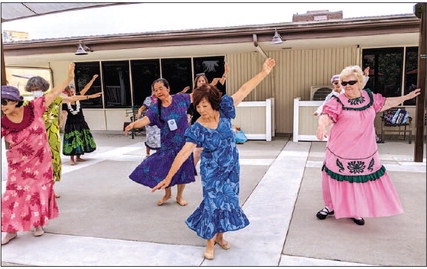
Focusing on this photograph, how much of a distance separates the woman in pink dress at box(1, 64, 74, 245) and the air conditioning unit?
24.6 feet

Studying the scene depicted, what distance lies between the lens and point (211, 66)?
1088 centimetres

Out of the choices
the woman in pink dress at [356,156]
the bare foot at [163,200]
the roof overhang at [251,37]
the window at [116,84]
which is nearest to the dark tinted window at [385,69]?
the roof overhang at [251,37]

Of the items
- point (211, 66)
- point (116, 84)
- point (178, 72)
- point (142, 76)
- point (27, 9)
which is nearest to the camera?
point (27, 9)

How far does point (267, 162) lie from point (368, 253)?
3.81 metres

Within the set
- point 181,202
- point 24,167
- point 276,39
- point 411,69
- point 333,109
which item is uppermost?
point 276,39

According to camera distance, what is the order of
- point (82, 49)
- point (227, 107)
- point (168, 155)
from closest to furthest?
point (227, 107), point (168, 155), point (82, 49)

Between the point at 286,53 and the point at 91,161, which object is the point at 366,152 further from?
the point at 286,53

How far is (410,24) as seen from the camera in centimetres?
682

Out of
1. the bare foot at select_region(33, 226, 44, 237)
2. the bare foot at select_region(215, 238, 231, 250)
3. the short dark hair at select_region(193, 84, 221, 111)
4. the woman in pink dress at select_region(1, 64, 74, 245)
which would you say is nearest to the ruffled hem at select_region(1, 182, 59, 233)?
the woman in pink dress at select_region(1, 64, 74, 245)

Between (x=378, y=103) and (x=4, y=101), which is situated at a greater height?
(x=4, y=101)

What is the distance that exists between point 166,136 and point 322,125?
1901 millimetres

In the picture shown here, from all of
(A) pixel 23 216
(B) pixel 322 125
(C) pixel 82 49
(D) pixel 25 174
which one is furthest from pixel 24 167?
(C) pixel 82 49

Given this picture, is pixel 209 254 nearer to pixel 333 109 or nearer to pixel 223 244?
pixel 223 244

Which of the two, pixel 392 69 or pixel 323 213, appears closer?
pixel 323 213
